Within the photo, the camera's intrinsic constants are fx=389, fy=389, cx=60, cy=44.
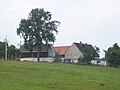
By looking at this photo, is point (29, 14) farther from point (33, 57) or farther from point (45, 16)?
point (33, 57)

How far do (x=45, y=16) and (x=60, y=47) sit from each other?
141ft

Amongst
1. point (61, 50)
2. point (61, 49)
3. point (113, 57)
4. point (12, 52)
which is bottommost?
point (113, 57)

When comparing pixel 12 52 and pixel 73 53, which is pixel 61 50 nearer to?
pixel 73 53

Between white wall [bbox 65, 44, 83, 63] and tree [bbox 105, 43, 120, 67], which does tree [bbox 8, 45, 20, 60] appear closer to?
tree [bbox 105, 43, 120, 67]

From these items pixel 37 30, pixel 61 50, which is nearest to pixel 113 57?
pixel 37 30

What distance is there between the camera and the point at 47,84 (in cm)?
2695

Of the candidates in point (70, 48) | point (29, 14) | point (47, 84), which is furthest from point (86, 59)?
point (47, 84)

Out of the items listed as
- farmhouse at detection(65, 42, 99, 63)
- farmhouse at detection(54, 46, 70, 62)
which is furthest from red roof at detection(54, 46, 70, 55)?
farmhouse at detection(65, 42, 99, 63)

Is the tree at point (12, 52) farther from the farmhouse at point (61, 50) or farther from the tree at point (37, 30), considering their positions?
the farmhouse at point (61, 50)

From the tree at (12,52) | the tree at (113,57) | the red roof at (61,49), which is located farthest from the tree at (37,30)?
the red roof at (61,49)

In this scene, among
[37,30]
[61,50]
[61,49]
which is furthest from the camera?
[61,49]

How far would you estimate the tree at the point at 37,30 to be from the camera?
110 m

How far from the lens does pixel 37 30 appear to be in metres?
111

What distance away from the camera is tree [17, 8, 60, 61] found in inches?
4326
